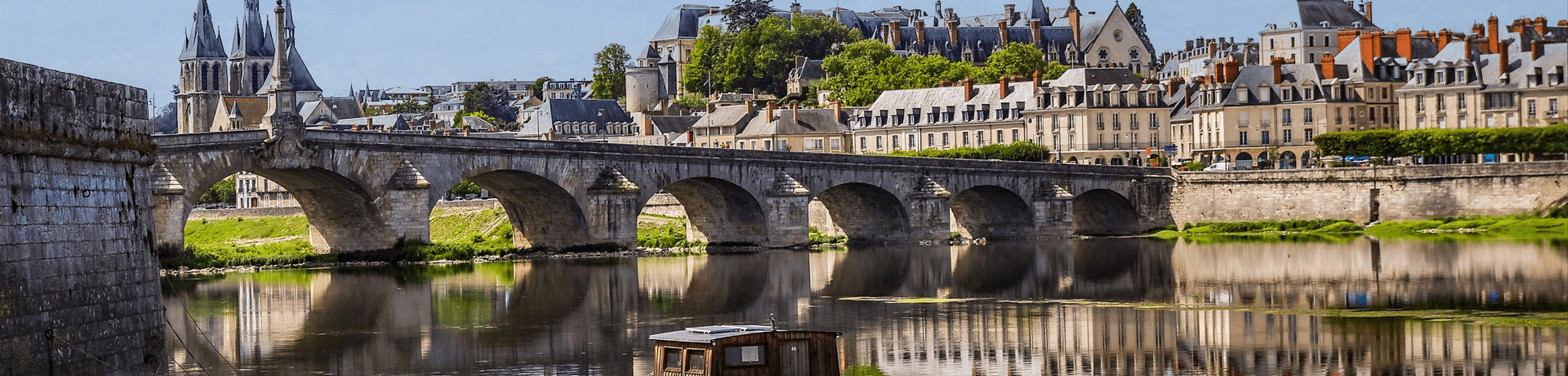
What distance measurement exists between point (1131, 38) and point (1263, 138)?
6182 centimetres

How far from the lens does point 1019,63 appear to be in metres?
113

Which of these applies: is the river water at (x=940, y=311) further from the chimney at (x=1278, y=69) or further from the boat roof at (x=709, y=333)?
the chimney at (x=1278, y=69)

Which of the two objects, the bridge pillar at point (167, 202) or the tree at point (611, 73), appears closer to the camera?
the bridge pillar at point (167, 202)

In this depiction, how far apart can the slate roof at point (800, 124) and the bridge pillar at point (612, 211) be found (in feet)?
119

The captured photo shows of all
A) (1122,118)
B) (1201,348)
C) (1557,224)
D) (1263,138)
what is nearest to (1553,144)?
(1557,224)

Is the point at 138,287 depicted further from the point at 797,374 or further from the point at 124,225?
the point at 797,374

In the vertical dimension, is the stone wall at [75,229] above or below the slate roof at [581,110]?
below

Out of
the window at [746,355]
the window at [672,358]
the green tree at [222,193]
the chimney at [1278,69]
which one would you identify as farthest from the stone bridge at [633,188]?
the green tree at [222,193]

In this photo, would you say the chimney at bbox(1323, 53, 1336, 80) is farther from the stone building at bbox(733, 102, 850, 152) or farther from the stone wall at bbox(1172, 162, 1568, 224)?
the stone building at bbox(733, 102, 850, 152)

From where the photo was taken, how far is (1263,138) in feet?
256

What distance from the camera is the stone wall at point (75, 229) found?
16500mm

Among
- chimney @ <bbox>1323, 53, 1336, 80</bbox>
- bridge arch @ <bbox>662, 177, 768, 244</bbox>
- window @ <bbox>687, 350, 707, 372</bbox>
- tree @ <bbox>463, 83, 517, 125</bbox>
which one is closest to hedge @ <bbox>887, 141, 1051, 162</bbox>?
chimney @ <bbox>1323, 53, 1336, 80</bbox>

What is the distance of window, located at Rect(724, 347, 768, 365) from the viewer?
70.7 feet

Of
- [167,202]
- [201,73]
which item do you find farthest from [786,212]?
[201,73]
